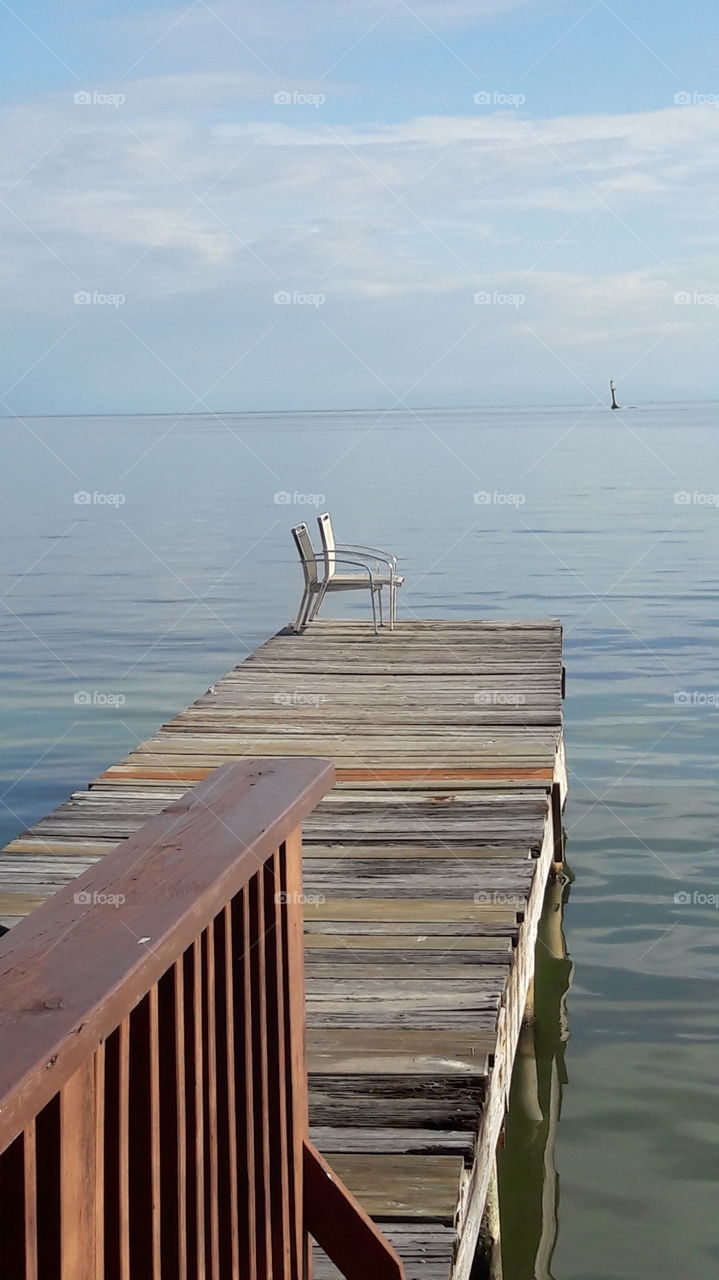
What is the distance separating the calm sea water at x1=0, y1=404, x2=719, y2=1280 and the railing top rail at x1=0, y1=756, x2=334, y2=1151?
253cm

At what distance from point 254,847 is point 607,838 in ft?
20.5

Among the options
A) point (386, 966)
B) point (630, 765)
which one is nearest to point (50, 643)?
point (630, 765)

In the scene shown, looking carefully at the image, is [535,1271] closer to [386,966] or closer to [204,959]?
[386,966]

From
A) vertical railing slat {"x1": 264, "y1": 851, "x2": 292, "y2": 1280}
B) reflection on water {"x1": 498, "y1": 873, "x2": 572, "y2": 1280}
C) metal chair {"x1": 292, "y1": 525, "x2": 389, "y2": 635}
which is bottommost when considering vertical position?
reflection on water {"x1": 498, "y1": 873, "x2": 572, "y2": 1280}

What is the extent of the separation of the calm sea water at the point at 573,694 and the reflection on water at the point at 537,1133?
11mm

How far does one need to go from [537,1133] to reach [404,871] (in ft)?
3.14

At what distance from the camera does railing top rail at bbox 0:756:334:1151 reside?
117 cm

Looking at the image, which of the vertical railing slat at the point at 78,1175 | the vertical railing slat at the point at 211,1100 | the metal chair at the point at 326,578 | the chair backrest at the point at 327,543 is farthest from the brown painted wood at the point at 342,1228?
the chair backrest at the point at 327,543

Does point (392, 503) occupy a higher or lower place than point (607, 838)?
higher

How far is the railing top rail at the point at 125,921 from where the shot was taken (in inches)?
46.0

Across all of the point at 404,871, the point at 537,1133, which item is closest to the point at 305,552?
the point at 404,871

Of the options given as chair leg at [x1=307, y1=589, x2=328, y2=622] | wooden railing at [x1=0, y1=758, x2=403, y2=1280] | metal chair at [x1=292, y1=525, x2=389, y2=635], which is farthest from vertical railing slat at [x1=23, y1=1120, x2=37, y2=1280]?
chair leg at [x1=307, y1=589, x2=328, y2=622]

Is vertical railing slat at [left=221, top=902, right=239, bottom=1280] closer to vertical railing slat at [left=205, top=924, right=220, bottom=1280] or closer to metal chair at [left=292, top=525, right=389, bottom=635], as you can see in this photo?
vertical railing slat at [left=205, top=924, right=220, bottom=1280]

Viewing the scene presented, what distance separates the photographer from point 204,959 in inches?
67.0
